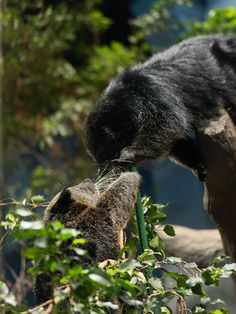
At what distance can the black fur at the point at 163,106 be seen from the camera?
132 inches

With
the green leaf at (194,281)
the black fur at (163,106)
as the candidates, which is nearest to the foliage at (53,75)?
the black fur at (163,106)

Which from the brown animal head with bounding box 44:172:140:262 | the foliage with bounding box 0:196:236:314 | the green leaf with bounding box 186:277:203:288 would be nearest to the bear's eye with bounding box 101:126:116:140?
the brown animal head with bounding box 44:172:140:262

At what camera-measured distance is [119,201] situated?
2318mm

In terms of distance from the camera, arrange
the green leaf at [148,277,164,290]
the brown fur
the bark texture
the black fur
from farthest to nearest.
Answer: the bark texture → the black fur → the brown fur → the green leaf at [148,277,164,290]

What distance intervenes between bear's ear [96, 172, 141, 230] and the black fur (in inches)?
25.6

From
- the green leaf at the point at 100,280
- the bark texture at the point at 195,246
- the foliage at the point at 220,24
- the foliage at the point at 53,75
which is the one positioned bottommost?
the bark texture at the point at 195,246

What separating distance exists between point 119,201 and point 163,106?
4.02 feet

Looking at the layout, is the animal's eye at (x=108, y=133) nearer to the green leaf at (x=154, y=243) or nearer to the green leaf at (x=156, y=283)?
the green leaf at (x=154, y=243)

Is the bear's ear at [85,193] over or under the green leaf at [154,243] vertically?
over

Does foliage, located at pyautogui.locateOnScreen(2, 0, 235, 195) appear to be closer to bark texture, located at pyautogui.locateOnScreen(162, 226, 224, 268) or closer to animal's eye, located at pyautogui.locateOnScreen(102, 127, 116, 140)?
bark texture, located at pyautogui.locateOnScreen(162, 226, 224, 268)

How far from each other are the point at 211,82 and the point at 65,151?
279cm

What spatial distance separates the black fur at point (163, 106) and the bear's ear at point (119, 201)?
0.65 m

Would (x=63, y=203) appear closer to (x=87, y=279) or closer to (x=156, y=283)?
(x=156, y=283)

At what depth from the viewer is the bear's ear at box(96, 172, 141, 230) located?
2.27 meters
